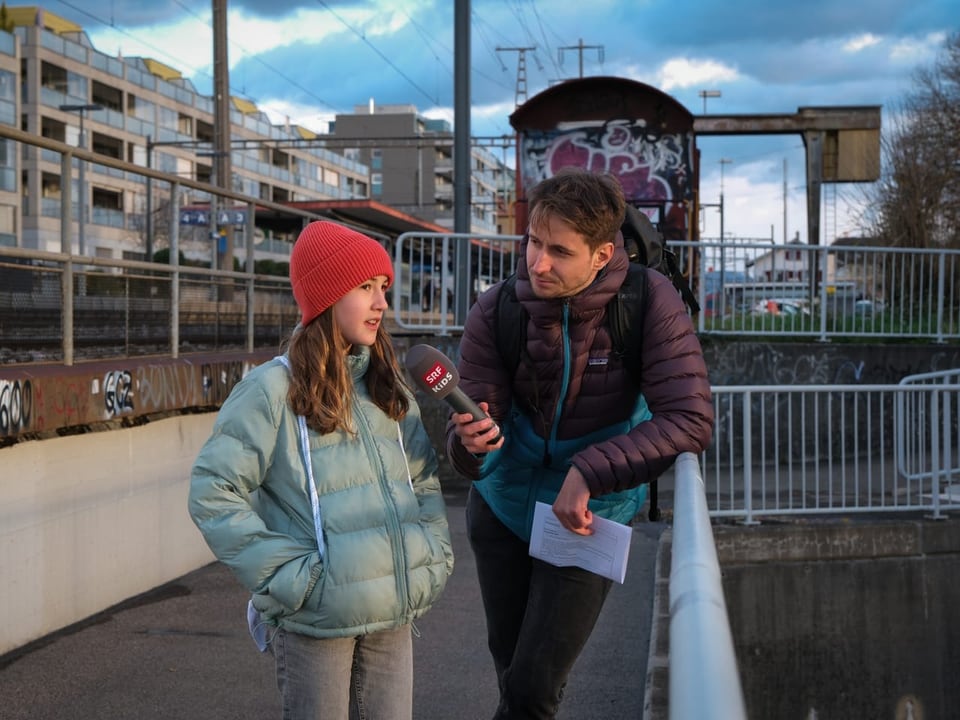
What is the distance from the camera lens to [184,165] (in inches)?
3002

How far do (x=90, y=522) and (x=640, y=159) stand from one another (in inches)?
405

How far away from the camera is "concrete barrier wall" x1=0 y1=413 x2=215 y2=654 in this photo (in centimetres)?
525

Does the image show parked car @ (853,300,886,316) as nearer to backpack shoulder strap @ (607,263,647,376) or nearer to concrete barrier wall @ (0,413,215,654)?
concrete barrier wall @ (0,413,215,654)

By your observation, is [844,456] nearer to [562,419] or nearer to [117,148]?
[562,419]

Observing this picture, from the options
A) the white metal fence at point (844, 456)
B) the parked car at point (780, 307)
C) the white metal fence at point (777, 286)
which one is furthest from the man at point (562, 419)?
the parked car at point (780, 307)

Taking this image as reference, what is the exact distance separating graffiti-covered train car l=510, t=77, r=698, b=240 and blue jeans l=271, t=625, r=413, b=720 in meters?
12.0

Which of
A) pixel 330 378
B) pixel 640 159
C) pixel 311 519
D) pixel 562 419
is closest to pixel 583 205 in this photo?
pixel 562 419

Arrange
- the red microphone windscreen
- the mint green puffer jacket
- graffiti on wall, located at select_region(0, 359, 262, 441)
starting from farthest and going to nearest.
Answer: graffiti on wall, located at select_region(0, 359, 262, 441) < the mint green puffer jacket < the red microphone windscreen

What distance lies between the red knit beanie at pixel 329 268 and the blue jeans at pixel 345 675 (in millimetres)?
874

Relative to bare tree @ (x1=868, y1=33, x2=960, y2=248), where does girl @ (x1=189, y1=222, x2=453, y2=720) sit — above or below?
below

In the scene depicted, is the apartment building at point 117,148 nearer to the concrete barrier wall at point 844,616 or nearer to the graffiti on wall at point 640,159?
the graffiti on wall at point 640,159

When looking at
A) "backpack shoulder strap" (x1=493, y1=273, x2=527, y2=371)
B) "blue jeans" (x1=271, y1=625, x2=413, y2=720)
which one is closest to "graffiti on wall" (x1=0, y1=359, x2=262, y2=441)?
"blue jeans" (x1=271, y1=625, x2=413, y2=720)

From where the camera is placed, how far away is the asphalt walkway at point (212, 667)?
4.79 m

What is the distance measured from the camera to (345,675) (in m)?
2.86
